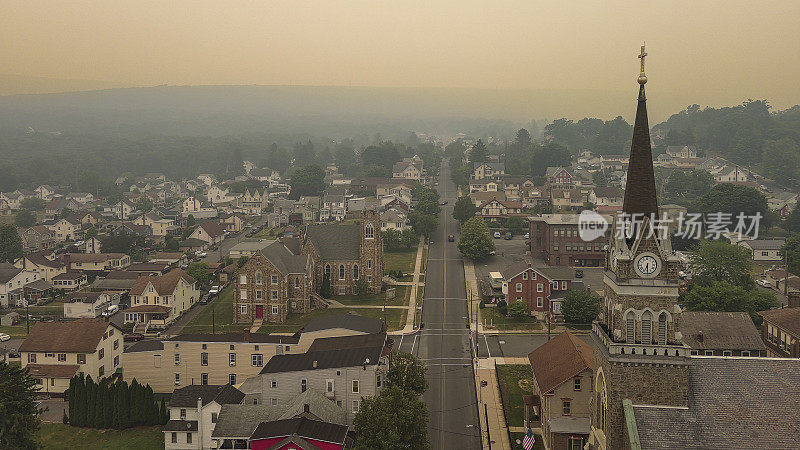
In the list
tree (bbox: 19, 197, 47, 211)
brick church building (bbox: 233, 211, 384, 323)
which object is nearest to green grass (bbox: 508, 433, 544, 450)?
brick church building (bbox: 233, 211, 384, 323)

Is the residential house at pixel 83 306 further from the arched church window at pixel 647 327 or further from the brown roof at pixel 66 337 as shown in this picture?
the arched church window at pixel 647 327

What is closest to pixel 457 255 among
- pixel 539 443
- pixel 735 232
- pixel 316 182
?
pixel 735 232

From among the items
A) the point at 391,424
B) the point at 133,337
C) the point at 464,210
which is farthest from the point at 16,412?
the point at 464,210

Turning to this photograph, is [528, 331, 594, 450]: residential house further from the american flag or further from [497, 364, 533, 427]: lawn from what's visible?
[497, 364, 533, 427]: lawn

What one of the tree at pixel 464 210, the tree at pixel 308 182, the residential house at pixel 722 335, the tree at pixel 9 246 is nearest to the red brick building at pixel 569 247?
the tree at pixel 464 210

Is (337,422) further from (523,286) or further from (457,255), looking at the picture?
(457,255)

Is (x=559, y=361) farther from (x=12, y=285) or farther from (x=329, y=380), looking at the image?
(x=12, y=285)
